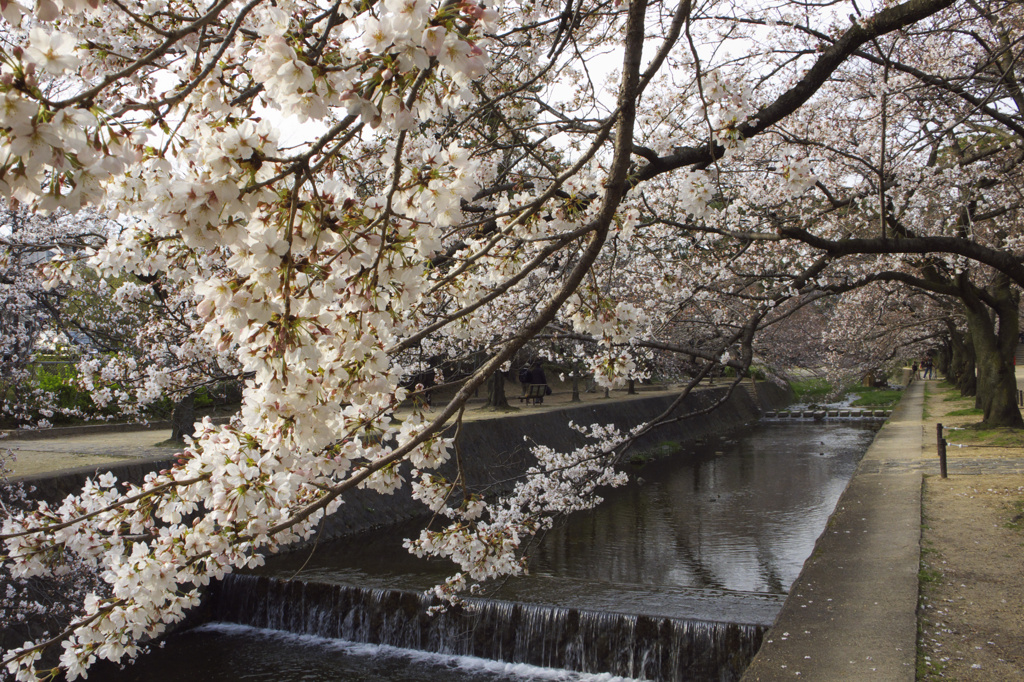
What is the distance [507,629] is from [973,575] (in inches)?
157

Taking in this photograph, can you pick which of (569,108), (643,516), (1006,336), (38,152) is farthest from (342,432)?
(1006,336)

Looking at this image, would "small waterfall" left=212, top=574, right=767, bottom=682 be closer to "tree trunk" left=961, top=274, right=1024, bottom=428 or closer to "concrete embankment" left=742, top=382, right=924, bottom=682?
"concrete embankment" left=742, top=382, right=924, bottom=682

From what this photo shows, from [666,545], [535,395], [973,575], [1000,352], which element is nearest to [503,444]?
[666,545]

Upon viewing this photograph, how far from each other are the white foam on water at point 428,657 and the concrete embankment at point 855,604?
1999 mm

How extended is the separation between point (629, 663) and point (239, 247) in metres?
5.66

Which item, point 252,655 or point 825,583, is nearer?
point 825,583

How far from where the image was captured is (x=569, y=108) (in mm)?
7242

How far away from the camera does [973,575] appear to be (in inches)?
210

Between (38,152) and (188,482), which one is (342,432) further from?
(38,152)

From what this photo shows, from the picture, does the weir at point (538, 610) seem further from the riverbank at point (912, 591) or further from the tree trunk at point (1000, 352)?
the tree trunk at point (1000, 352)

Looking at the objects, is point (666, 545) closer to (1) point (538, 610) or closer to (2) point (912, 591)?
(1) point (538, 610)

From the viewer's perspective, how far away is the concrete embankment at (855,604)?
13.1 ft

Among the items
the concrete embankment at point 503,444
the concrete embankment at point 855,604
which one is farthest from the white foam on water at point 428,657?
the concrete embankment at point 855,604

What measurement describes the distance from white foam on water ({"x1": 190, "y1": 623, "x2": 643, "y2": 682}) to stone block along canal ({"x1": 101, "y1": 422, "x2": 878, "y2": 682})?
0.06ft
